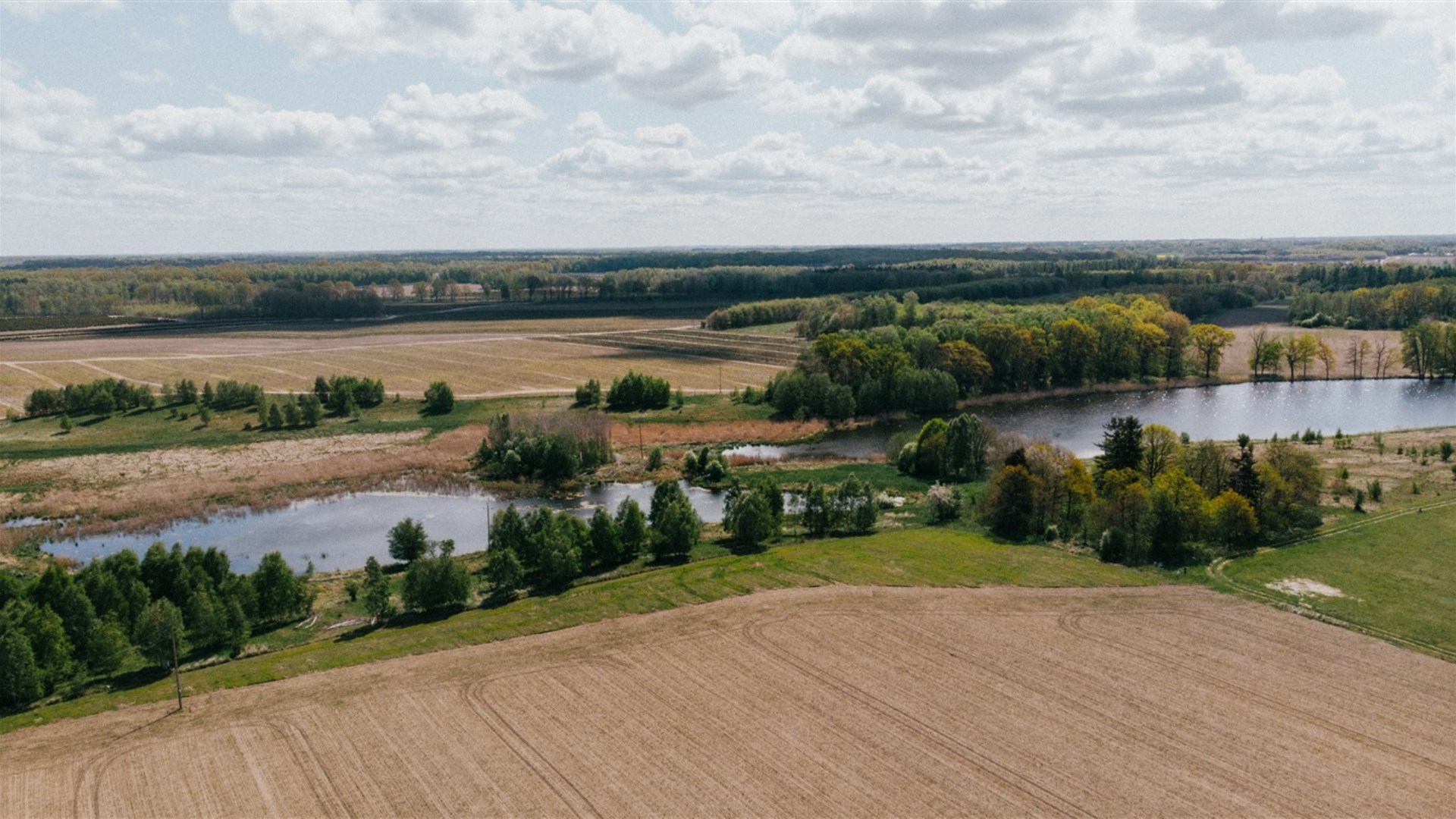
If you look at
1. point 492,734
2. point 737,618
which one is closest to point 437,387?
point 737,618

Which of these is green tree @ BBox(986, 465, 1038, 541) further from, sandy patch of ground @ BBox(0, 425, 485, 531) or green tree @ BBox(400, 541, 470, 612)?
sandy patch of ground @ BBox(0, 425, 485, 531)

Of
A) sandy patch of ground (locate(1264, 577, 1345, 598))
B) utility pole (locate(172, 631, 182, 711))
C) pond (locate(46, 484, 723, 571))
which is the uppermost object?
utility pole (locate(172, 631, 182, 711))

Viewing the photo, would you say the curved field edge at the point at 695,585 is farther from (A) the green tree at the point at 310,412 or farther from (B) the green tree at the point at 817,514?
(A) the green tree at the point at 310,412

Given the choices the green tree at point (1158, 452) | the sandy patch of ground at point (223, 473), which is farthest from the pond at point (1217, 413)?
the sandy patch of ground at point (223, 473)

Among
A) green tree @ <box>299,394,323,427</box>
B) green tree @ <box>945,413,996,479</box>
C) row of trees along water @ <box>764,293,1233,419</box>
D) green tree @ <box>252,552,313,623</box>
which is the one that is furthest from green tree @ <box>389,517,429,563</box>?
row of trees along water @ <box>764,293,1233,419</box>

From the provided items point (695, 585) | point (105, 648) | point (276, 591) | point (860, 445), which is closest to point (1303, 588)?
point (695, 585)

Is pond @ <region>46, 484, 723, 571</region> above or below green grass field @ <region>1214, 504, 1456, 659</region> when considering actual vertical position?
below
